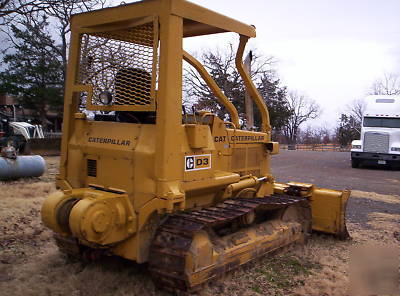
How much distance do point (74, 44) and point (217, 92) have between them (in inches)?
69.3

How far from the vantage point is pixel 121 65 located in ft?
15.7

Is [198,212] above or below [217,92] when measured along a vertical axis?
below

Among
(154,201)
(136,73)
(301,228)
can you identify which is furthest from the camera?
(301,228)

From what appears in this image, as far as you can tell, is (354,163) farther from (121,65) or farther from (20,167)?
(121,65)

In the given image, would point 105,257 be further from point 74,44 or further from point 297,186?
point 297,186

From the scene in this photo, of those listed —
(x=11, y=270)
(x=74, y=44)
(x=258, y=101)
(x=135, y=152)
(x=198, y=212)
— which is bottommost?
(x=11, y=270)

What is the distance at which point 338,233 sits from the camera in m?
6.65

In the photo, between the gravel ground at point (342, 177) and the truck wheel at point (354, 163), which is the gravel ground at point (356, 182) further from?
the truck wheel at point (354, 163)

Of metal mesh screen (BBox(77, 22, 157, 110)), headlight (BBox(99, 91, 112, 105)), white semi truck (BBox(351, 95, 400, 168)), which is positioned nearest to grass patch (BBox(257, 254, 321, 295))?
metal mesh screen (BBox(77, 22, 157, 110))

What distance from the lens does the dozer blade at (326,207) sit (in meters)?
6.62

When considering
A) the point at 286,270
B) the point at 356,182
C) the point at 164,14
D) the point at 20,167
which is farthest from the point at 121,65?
the point at 356,182

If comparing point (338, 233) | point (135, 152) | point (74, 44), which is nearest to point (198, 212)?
point (135, 152)

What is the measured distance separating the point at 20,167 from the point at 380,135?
14.5m

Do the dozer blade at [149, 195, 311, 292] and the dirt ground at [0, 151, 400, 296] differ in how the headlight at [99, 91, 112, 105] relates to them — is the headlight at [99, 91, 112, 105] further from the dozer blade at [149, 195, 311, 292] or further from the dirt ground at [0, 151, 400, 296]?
the dirt ground at [0, 151, 400, 296]
